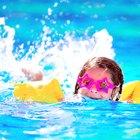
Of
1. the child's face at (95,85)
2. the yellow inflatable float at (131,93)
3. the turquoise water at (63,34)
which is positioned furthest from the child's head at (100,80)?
the turquoise water at (63,34)

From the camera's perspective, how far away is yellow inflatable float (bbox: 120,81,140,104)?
2.70 meters

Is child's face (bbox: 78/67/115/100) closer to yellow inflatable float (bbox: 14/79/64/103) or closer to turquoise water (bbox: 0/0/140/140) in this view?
yellow inflatable float (bbox: 14/79/64/103)

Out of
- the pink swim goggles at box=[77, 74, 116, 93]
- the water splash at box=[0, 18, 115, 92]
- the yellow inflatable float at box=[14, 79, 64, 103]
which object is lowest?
the yellow inflatable float at box=[14, 79, 64, 103]

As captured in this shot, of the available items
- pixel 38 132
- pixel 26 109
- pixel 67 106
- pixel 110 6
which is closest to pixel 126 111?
pixel 67 106

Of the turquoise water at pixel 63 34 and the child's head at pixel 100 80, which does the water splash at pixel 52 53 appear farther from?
the child's head at pixel 100 80

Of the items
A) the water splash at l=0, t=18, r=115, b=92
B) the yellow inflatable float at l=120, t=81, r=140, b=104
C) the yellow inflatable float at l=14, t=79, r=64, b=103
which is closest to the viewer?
the yellow inflatable float at l=14, t=79, r=64, b=103

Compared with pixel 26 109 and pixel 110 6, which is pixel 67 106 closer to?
pixel 26 109

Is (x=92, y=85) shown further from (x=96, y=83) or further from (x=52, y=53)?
(x=52, y=53)

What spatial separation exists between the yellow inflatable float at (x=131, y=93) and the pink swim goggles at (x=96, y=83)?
0.79 ft

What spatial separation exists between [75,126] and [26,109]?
419 millimetres

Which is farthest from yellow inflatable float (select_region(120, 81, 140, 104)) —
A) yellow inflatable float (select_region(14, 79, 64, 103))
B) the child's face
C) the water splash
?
the water splash

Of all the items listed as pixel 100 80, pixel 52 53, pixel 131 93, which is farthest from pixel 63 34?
pixel 100 80

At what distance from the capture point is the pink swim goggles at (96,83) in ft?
8.09

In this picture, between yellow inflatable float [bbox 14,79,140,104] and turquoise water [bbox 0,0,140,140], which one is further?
turquoise water [bbox 0,0,140,140]
